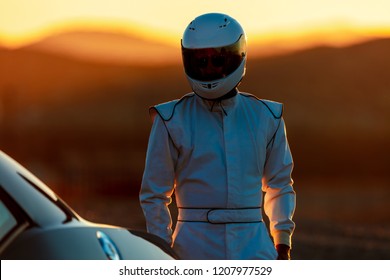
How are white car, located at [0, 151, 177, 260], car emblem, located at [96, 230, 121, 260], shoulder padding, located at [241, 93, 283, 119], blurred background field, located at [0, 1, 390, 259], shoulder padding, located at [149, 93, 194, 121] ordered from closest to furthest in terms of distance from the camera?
white car, located at [0, 151, 177, 260]
car emblem, located at [96, 230, 121, 260]
shoulder padding, located at [149, 93, 194, 121]
shoulder padding, located at [241, 93, 283, 119]
blurred background field, located at [0, 1, 390, 259]

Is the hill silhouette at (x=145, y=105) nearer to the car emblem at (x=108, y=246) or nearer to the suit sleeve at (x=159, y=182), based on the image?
the suit sleeve at (x=159, y=182)

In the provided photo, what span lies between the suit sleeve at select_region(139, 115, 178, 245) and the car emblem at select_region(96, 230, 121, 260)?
2.19m

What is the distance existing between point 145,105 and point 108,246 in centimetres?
13963

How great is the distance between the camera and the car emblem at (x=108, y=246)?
3.85 m

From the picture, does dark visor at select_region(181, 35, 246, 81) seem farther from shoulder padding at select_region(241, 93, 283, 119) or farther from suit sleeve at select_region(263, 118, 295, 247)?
suit sleeve at select_region(263, 118, 295, 247)

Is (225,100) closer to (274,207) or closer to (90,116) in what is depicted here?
(274,207)

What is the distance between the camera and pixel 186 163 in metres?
6.13

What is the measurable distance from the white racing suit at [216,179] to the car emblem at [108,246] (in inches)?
84.8

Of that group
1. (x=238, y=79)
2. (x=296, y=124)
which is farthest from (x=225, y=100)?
(x=296, y=124)

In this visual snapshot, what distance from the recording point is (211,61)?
6426 millimetres

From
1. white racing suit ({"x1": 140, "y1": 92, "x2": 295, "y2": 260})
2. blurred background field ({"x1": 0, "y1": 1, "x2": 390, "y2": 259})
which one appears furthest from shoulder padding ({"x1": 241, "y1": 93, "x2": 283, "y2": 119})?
blurred background field ({"x1": 0, "y1": 1, "x2": 390, "y2": 259})

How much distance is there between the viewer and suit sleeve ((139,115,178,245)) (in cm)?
613

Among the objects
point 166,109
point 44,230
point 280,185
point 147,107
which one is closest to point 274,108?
point 280,185

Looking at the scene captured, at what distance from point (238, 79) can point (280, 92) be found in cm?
13227
